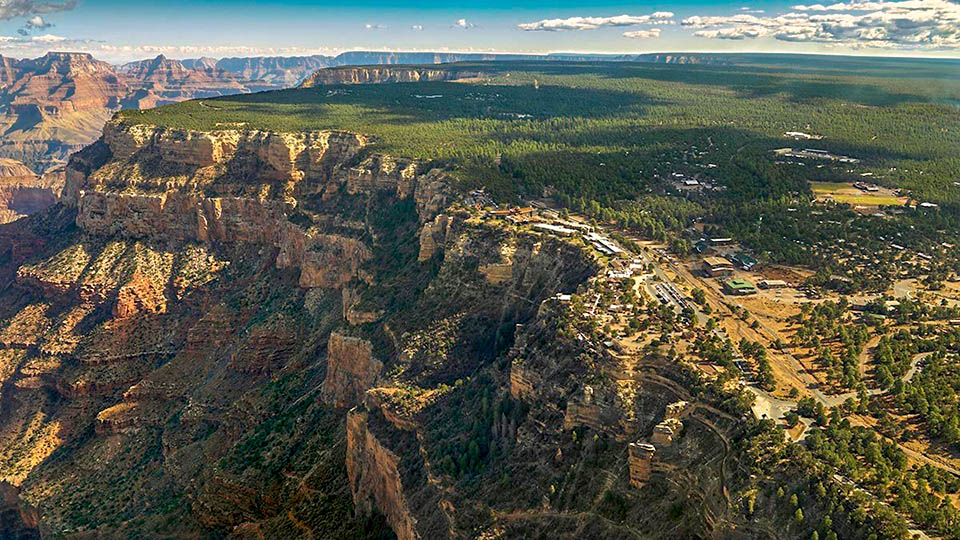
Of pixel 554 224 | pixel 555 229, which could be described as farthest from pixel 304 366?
pixel 555 229

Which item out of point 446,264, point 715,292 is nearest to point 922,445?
point 715,292

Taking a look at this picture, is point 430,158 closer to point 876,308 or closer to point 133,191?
point 133,191

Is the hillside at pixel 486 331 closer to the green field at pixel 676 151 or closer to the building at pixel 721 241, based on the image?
the building at pixel 721 241

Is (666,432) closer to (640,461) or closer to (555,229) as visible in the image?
(640,461)

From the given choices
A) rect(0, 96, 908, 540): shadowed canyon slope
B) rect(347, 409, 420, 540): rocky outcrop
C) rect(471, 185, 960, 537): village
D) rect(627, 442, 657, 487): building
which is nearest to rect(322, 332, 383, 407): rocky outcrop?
rect(0, 96, 908, 540): shadowed canyon slope

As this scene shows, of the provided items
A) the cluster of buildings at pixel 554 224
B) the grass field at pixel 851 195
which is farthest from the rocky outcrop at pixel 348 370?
the grass field at pixel 851 195

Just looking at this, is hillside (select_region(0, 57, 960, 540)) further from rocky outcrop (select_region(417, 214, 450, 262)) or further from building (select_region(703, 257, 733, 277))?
rocky outcrop (select_region(417, 214, 450, 262))
